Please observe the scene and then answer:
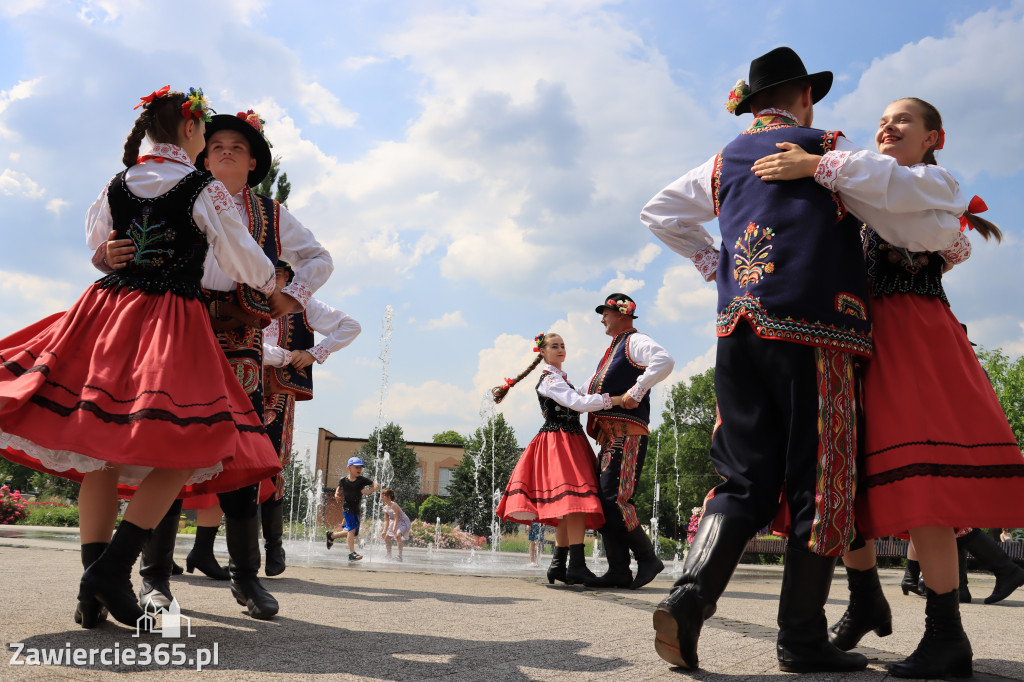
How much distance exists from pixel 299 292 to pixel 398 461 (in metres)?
50.4

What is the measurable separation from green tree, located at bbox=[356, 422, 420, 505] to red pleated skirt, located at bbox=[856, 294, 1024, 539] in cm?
5005

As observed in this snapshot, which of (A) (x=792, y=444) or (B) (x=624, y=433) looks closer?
(A) (x=792, y=444)

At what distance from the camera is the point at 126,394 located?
103 inches

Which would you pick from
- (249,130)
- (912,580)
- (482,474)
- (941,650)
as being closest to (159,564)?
(249,130)

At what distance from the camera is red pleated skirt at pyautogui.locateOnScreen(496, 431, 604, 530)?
19.6 ft

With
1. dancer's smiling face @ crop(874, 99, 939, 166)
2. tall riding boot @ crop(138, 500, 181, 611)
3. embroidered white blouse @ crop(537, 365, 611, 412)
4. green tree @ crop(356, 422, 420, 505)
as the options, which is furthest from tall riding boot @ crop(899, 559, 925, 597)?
green tree @ crop(356, 422, 420, 505)

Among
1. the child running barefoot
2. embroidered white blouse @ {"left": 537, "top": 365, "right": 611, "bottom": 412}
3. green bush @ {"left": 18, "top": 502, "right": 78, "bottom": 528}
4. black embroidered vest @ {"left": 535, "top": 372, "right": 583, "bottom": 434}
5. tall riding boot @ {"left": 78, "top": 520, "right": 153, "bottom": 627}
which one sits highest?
embroidered white blouse @ {"left": 537, "top": 365, "right": 611, "bottom": 412}

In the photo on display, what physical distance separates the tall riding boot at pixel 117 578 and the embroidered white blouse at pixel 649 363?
4062 millimetres

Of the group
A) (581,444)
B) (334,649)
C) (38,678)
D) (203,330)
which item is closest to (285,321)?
(581,444)

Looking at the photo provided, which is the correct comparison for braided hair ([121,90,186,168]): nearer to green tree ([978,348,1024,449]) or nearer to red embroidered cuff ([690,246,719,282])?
red embroidered cuff ([690,246,719,282])

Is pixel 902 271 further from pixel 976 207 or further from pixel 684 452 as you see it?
pixel 684 452

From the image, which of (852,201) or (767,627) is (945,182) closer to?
(852,201)

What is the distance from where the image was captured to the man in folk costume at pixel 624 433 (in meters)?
5.99

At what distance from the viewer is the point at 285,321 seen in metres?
6.13
